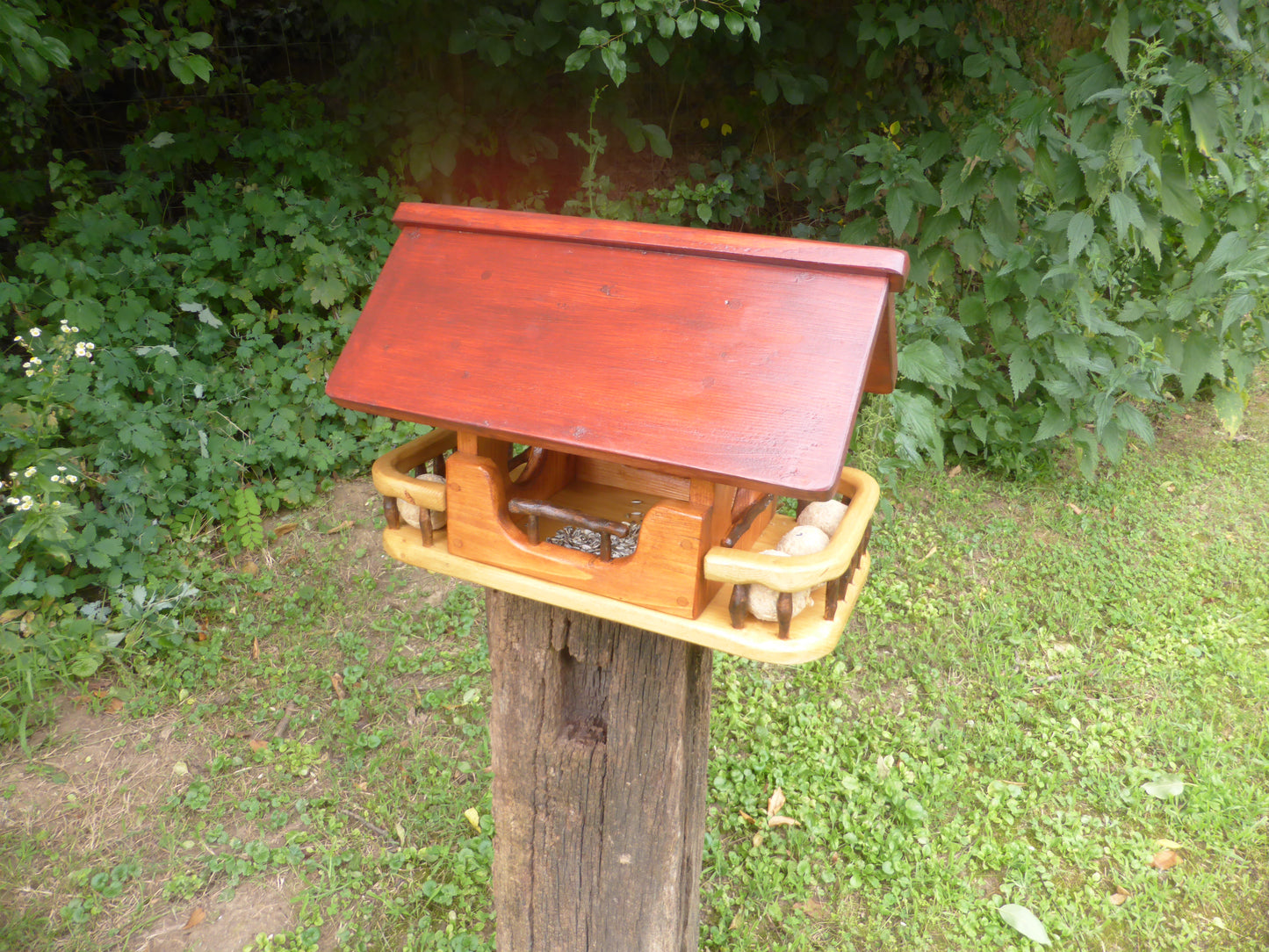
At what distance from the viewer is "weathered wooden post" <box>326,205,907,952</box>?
1084 mm

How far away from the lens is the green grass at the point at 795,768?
2.51 meters

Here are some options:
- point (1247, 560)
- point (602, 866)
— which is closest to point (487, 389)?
point (602, 866)

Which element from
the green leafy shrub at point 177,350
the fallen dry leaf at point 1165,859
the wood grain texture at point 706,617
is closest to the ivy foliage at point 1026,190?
the fallen dry leaf at point 1165,859

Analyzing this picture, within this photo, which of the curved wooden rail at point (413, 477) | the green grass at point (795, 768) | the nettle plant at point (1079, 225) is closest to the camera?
the curved wooden rail at point (413, 477)

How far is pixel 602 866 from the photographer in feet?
6.00

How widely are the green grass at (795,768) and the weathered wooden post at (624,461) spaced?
1086mm

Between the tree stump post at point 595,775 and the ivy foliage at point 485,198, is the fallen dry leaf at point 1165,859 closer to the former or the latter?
the ivy foliage at point 485,198

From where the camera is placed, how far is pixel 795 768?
2.94 m

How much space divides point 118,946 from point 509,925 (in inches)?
48.4

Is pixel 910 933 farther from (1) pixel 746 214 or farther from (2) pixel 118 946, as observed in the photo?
(1) pixel 746 214

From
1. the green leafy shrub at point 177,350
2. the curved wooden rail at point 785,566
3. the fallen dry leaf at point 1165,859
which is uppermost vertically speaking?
the curved wooden rail at point 785,566

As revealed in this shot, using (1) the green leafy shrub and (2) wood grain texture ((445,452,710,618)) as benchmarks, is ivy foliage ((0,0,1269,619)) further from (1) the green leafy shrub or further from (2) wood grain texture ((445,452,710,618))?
(2) wood grain texture ((445,452,710,618))

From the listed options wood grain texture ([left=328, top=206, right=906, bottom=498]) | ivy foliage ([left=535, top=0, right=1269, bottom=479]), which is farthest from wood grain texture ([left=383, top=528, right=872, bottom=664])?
ivy foliage ([left=535, top=0, right=1269, bottom=479])

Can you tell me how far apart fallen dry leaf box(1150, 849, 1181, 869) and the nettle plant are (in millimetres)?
1575
